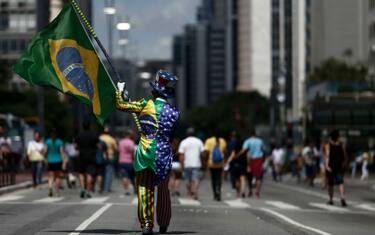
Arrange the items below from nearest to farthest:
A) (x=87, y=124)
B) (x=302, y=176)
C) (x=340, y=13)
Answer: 1. (x=87, y=124)
2. (x=302, y=176)
3. (x=340, y=13)

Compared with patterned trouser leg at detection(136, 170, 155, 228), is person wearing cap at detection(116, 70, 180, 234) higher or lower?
higher

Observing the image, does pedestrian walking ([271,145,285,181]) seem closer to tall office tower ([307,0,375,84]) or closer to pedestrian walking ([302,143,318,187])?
pedestrian walking ([302,143,318,187])

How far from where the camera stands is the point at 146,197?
15344 millimetres

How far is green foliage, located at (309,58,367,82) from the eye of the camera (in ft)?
404

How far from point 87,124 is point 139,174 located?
51.5ft

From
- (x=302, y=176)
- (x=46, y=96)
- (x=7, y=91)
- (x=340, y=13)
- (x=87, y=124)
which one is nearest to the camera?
(x=87, y=124)

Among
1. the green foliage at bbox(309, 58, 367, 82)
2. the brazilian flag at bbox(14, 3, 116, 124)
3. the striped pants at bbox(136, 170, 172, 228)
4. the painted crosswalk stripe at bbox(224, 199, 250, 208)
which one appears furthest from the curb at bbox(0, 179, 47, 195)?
the green foliage at bbox(309, 58, 367, 82)

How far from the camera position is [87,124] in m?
31.0

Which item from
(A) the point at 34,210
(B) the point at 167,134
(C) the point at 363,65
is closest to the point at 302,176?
(A) the point at 34,210

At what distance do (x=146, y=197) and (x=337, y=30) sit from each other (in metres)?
140

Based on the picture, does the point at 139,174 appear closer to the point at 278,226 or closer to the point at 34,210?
the point at 278,226

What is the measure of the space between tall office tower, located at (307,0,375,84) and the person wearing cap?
5055 inches

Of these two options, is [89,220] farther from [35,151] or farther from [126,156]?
[35,151]

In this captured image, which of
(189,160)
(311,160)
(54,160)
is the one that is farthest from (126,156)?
(311,160)
